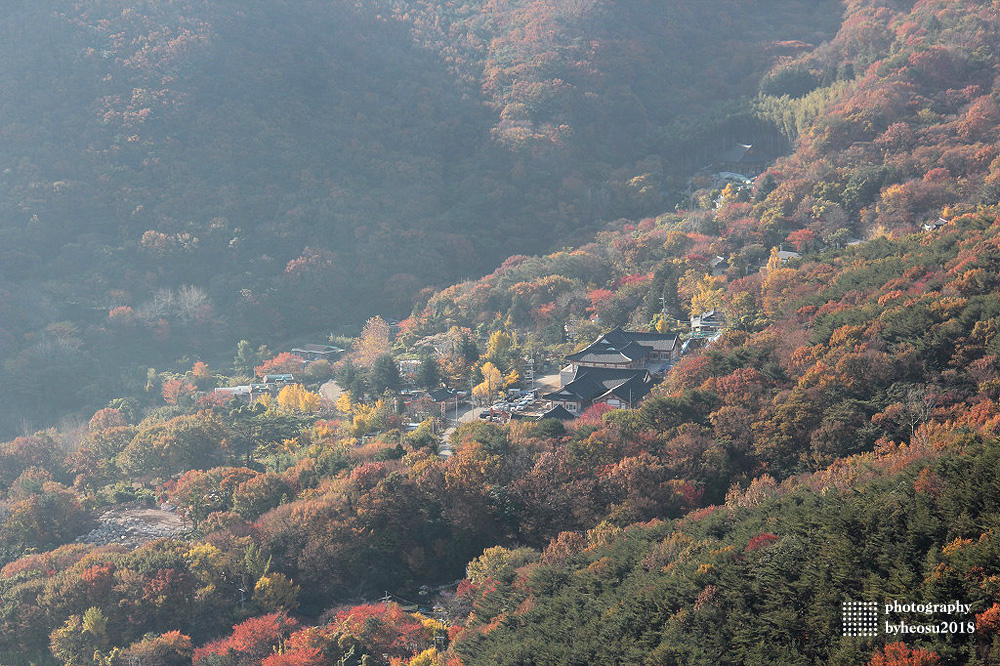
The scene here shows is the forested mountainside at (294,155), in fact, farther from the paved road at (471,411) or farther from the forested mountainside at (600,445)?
the paved road at (471,411)

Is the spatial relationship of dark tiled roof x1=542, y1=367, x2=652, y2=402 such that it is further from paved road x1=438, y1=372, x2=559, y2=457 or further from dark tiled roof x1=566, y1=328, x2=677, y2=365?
paved road x1=438, y1=372, x2=559, y2=457

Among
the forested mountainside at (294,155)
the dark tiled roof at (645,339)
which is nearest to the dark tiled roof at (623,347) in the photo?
the dark tiled roof at (645,339)

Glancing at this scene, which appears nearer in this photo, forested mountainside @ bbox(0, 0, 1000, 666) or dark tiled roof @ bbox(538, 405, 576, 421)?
forested mountainside @ bbox(0, 0, 1000, 666)

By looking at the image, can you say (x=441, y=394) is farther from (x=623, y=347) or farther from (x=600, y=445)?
(x=600, y=445)

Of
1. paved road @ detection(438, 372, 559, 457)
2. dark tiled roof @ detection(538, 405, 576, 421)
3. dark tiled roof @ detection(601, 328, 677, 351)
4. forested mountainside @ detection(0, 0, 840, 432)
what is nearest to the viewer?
paved road @ detection(438, 372, 559, 457)

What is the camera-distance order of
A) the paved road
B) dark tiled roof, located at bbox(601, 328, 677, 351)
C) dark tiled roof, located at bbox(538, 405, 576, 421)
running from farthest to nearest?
1. dark tiled roof, located at bbox(601, 328, 677, 351)
2. dark tiled roof, located at bbox(538, 405, 576, 421)
3. the paved road

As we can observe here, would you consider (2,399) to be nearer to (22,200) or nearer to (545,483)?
(22,200)

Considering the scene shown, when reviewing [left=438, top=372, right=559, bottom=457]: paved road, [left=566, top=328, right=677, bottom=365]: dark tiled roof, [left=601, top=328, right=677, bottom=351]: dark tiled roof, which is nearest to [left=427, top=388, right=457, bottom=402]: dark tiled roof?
[left=438, top=372, right=559, bottom=457]: paved road

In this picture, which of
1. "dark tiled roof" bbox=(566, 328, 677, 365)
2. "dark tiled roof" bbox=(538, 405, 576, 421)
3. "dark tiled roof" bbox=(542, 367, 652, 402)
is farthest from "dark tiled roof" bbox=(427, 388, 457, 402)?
"dark tiled roof" bbox=(538, 405, 576, 421)

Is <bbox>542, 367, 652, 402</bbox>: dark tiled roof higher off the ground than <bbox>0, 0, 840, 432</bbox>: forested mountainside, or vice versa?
<bbox>0, 0, 840, 432</bbox>: forested mountainside
